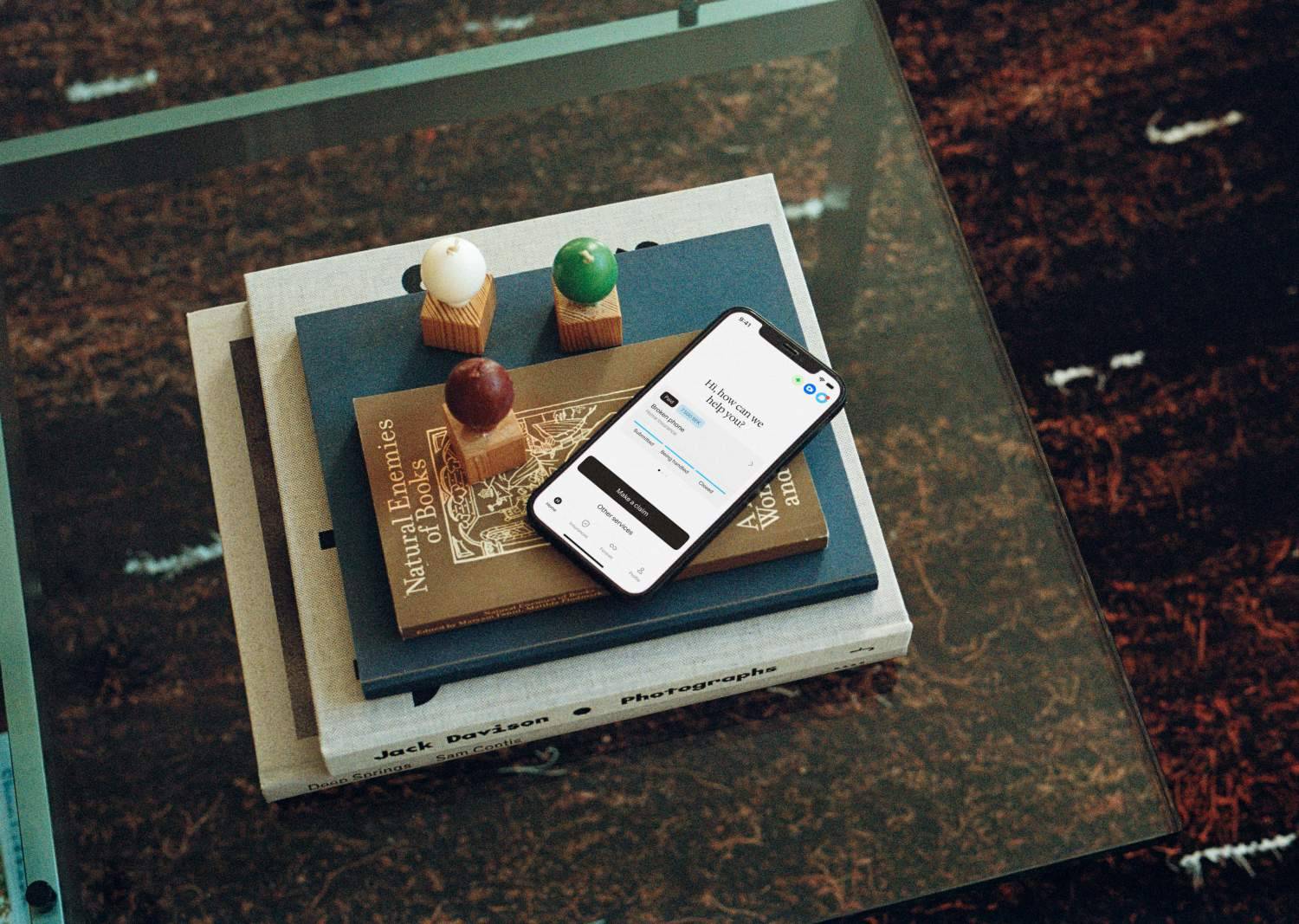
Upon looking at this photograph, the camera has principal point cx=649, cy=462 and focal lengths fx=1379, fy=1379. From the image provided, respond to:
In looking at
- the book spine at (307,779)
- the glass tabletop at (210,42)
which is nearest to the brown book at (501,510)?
the book spine at (307,779)

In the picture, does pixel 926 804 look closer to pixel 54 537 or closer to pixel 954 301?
pixel 954 301

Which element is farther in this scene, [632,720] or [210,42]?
[210,42]

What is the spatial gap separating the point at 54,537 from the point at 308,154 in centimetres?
32

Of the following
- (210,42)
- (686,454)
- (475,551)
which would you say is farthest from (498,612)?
(210,42)

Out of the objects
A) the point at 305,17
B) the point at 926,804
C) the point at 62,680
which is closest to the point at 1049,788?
the point at 926,804

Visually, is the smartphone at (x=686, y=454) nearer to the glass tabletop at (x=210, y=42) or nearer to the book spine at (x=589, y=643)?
the book spine at (x=589, y=643)

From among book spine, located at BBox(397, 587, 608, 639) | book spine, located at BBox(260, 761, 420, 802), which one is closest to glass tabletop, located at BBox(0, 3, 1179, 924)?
book spine, located at BBox(260, 761, 420, 802)

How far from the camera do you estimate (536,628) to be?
2.57ft

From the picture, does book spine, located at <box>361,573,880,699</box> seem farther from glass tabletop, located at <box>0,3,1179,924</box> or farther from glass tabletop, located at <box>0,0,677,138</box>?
glass tabletop, located at <box>0,0,677,138</box>

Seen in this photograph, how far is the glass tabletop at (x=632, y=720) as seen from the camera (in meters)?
0.83

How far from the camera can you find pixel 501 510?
793mm

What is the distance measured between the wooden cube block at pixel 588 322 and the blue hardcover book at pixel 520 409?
0.6 inches

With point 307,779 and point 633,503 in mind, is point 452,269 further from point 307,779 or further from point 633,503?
point 307,779

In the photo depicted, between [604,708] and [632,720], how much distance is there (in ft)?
0.13
